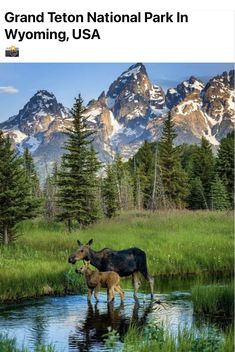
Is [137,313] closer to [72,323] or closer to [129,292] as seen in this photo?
[72,323]

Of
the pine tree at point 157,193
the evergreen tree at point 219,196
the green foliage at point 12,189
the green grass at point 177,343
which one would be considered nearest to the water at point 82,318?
the green grass at point 177,343

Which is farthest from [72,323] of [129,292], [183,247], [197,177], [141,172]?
[141,172]

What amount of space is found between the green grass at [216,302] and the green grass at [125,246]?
436 cm

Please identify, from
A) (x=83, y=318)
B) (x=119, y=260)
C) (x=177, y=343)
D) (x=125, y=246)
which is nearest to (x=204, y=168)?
(x=125, y=246)

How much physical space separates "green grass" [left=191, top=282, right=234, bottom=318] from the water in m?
0.29

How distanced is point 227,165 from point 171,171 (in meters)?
7.16

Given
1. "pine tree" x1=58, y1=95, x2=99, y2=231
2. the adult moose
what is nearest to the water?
the adult moose

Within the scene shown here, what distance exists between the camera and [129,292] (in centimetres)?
1750

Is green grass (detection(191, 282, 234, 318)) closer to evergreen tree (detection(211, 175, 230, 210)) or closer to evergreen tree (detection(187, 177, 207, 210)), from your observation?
evergreen tree (detection(211, 175, 230, 210))

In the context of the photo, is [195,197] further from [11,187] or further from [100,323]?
[100,323]

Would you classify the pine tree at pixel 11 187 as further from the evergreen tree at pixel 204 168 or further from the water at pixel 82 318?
the evergreen tree at pixel 204 168

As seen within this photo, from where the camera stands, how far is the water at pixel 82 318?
12.1 meters

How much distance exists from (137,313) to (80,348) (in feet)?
10.2
